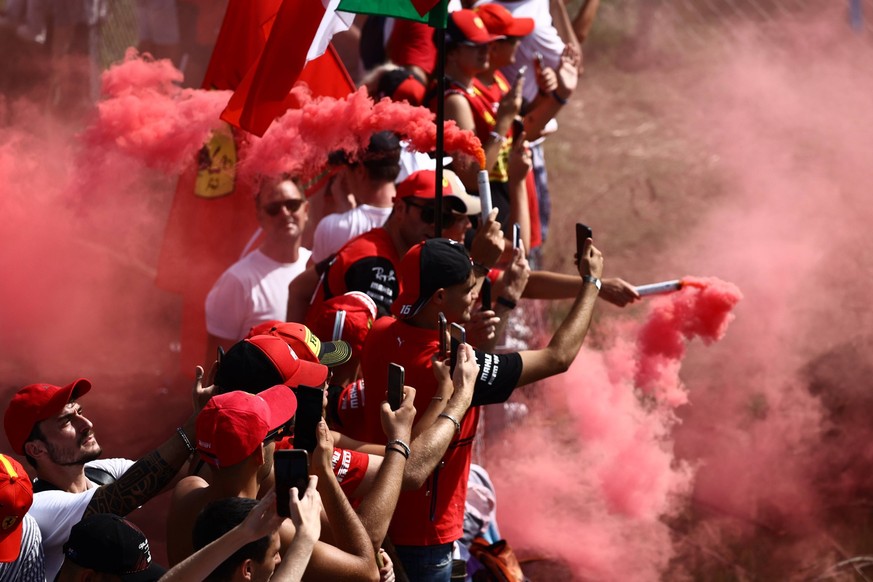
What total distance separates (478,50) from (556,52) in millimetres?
1407

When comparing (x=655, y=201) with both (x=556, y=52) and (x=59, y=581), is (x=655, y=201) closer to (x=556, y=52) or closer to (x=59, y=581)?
(x=556, y=52)

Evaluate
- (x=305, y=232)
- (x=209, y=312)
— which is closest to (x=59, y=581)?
(x=209, y=312)

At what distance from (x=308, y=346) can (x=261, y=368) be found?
0.29 meters

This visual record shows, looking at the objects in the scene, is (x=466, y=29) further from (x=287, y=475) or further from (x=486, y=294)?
(x=287, y=475)

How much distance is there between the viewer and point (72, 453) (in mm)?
3867

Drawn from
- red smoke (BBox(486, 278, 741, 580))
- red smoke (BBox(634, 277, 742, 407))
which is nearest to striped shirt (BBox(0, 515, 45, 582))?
red smoke (BBox(486, 278, 741, 580))

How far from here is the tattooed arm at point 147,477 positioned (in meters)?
3.68

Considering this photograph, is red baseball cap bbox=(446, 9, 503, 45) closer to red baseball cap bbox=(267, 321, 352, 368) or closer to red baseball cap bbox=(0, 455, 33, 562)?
red baseball cap bbox=(267, 321, 352, 368)

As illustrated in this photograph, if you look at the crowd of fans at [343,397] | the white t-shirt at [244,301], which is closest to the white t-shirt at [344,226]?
the crowd of fans at [343,397]

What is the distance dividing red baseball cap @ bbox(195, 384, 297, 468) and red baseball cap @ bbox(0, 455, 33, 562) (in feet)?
1.57

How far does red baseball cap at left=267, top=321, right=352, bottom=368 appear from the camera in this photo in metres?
4.04

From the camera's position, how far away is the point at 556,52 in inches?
299

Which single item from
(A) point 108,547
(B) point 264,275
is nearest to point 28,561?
(A) point 108,547

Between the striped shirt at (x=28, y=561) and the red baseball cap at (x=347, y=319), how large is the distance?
1.46 metres
